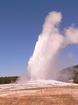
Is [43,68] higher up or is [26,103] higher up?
[43,68]

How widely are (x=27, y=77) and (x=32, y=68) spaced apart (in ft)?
15.9

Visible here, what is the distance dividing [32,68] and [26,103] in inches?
3340

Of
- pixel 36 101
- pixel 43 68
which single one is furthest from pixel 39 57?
pixel 36 101

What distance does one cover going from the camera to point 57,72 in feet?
465

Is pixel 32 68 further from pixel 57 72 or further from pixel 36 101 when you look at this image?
pixel 36 101

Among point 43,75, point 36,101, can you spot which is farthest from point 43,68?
point 36,101

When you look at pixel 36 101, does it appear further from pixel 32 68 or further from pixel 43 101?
pixel 32 68

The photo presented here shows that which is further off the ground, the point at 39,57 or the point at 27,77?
the point at 39,57

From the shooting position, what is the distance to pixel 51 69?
13850 centimetres

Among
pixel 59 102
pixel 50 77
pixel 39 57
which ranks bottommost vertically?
pixel 59 102

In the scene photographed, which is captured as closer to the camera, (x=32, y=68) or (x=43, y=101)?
(x=43, y=101)

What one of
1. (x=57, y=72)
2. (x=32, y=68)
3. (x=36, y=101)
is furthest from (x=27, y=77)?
Answer: (x=36, y=101)

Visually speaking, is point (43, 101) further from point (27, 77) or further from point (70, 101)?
point (27, 77)

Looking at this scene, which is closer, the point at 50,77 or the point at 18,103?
the point at 18,103
